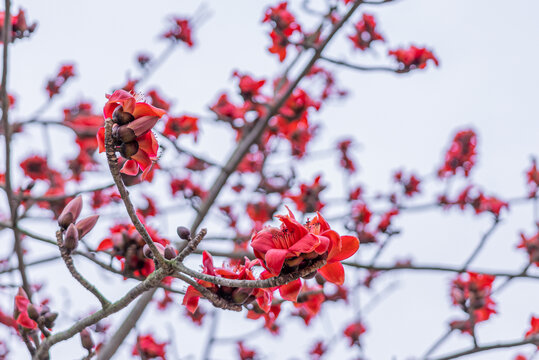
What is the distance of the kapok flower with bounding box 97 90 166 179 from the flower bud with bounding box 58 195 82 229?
0.26m

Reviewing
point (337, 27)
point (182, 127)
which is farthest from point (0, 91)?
point (337, 27)

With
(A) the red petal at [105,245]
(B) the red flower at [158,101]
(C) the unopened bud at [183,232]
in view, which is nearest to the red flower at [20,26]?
(B) the red flower at [158,101]

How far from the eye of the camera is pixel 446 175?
3.91 meters

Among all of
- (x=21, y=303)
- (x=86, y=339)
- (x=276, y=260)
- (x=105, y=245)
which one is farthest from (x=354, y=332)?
(x=276, y=260)

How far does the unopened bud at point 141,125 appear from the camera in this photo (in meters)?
1.00

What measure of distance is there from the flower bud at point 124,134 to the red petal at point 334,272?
500 mm

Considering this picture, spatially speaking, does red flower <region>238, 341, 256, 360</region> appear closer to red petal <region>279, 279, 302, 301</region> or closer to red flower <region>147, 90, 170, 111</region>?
red flower <region>147, 90, 170, 111</region>

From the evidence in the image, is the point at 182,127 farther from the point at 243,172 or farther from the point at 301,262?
the point at 301,262

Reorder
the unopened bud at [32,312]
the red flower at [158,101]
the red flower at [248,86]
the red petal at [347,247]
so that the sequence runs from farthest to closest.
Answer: the red flower at [158,101] → the red flower at [248,86] → the unopened bud at [32,312] → the red petal at [347,247]

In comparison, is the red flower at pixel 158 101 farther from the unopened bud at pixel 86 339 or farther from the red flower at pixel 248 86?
the unopened bud at pixel 86 339

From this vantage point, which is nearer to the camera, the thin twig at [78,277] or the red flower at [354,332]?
the thin twig at [78,277]

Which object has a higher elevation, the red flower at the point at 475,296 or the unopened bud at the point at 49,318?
the red flower at the point at 475,296

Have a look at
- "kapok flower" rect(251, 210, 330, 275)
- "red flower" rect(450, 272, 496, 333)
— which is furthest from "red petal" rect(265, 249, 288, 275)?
"red flower" rect(450, 272, 496, 333)

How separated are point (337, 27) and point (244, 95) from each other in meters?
0.77
